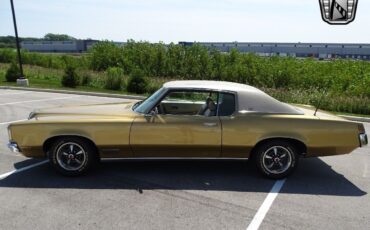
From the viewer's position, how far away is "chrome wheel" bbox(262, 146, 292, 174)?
5.79 metres

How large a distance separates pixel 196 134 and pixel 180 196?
985 mm

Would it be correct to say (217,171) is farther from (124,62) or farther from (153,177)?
(124,62)

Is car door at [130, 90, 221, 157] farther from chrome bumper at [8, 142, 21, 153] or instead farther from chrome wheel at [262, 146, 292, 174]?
chrome bumper at [8, 142, 21, 153]

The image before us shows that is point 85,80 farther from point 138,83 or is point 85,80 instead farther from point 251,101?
point 251,101

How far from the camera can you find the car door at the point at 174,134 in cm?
560

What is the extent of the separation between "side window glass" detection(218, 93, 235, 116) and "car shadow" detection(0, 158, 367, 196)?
40.6 inches

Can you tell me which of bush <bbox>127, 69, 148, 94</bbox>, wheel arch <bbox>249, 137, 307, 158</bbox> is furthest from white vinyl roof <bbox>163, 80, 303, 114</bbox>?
bush <bbox>127, 69, 148, 94</bbox>

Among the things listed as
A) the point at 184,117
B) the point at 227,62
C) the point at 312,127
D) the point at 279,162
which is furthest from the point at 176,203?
the point at 227,62

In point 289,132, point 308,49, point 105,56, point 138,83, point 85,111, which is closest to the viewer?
point 289,132

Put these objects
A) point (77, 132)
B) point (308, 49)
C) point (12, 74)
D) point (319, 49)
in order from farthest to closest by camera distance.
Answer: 1. point (308, 49)
2. point (319, 49)
3. point (12, 74)
4. point (77, 132)

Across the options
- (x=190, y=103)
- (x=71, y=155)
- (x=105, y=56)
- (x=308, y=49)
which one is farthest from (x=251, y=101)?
(x=308, y=49)

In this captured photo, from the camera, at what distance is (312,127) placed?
5.70 metres

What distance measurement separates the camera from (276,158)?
5828 mm

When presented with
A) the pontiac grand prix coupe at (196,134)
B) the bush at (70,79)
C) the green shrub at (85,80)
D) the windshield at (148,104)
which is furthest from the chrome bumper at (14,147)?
the green shrub at (85,80)
